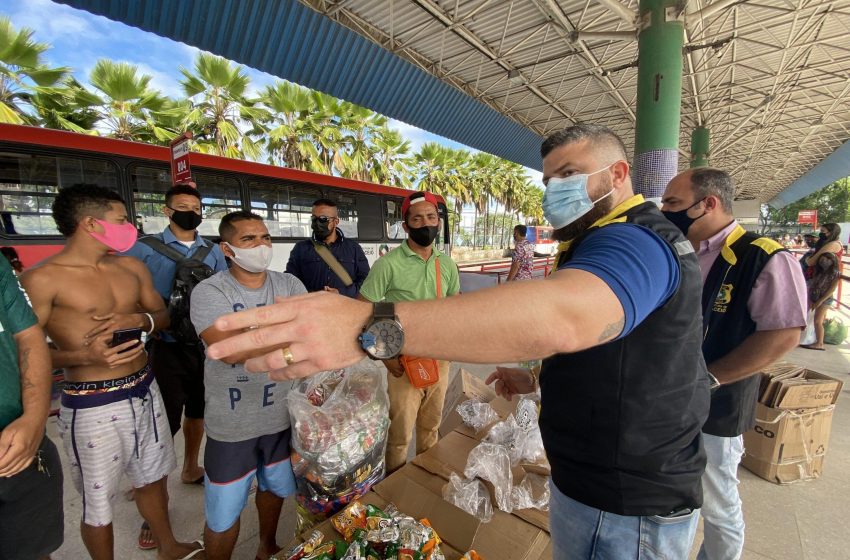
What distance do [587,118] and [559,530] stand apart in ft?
35.7

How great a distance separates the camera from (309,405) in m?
1.90

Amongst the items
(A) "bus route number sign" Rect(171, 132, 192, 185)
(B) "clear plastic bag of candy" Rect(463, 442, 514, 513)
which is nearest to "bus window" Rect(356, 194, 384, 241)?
(A) "bus route number sign" Rect(171, 132, 192, 185)

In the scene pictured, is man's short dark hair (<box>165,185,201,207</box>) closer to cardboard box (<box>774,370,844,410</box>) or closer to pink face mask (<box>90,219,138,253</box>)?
pink face mask (<box>90,219,138,253</box>)

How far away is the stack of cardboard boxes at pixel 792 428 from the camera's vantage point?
2.73 m

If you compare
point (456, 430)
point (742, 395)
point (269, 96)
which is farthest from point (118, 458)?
point (269, 96)

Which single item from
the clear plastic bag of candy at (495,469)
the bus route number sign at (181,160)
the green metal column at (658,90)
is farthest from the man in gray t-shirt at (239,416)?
the green metal column at (658,90)

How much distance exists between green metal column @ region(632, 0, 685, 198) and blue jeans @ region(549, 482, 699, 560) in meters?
4.22

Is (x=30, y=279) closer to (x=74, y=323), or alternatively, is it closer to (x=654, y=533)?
(x=74, y=323)

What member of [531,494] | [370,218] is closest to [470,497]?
[531,494]

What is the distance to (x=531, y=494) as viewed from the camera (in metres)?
2.08

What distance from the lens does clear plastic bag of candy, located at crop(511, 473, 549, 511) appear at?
78.2 inches

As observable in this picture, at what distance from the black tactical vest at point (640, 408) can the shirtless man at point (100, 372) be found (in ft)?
6.86

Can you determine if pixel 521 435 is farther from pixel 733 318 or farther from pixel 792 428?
pixel 792 428

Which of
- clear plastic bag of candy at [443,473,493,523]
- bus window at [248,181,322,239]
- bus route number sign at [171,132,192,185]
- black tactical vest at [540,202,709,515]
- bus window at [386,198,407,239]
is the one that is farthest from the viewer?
bus window at [386,198,407,239]
